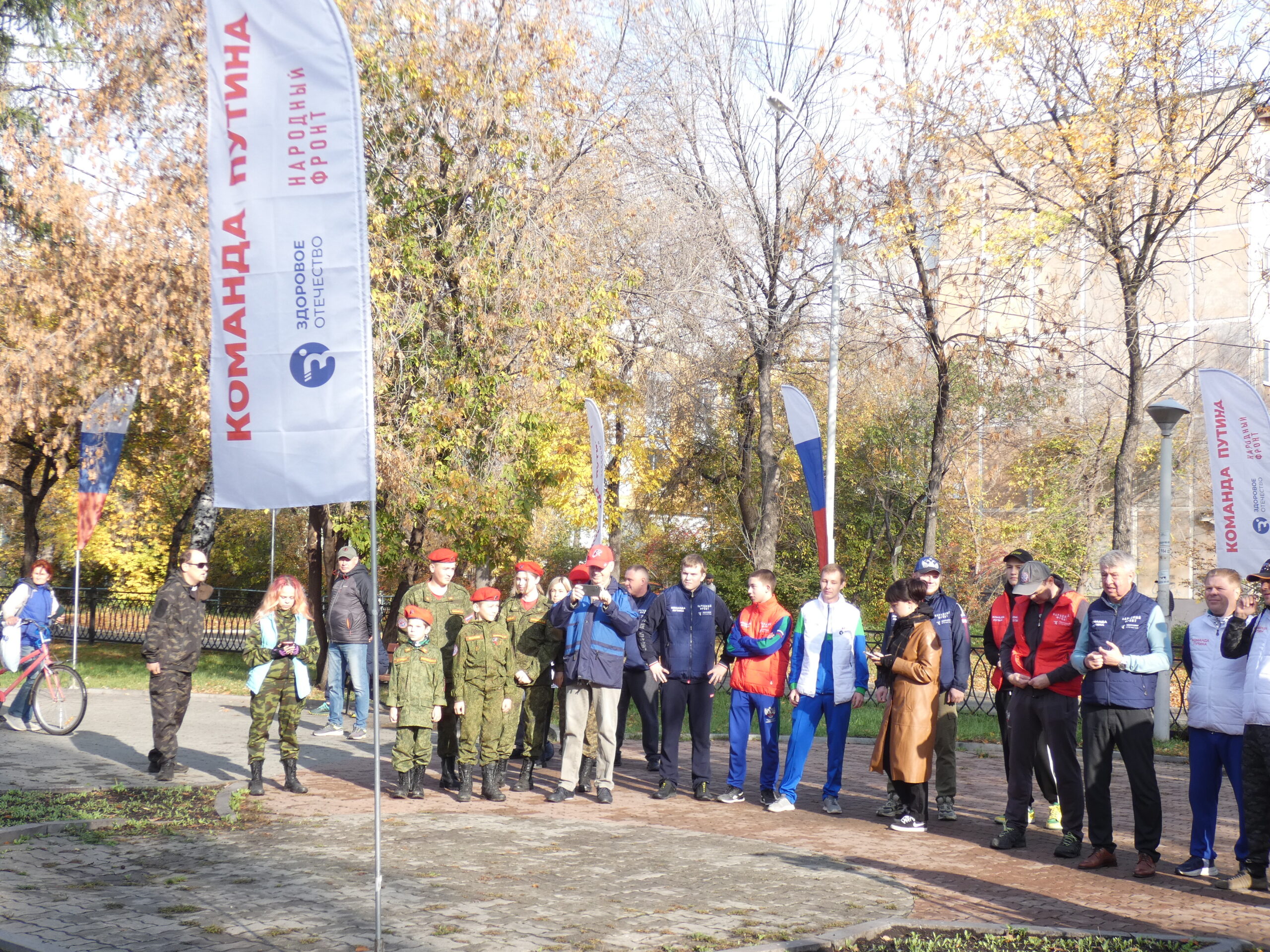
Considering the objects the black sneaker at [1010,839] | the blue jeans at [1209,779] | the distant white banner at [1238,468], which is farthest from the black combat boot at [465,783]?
the distant white banner at [1238,468]

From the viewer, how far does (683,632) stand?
10117 millimetres

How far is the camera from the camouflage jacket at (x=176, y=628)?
32.6ft

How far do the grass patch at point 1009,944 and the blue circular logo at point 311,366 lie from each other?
389 cm

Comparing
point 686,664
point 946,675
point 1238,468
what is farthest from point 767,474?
point 946,675

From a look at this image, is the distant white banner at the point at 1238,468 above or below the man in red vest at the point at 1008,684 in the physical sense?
above

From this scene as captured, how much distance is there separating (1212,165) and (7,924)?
54.5ft

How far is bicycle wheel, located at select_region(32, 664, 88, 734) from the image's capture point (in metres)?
12.4

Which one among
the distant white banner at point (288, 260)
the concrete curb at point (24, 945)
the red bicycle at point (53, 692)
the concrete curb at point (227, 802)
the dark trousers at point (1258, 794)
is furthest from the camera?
the red bicycle at point (53, 692)

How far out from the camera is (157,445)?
26.7 meters

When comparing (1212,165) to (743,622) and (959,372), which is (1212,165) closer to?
(959,372)

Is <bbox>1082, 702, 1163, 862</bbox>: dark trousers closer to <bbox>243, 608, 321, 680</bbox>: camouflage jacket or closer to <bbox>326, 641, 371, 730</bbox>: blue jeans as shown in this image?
<bbox>243, 608, 321, 680</bbox>: camouflage jacket

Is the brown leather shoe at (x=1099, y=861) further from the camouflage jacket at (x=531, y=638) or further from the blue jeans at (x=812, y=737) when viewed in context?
the camouflage jacket at (x=531, y=638)

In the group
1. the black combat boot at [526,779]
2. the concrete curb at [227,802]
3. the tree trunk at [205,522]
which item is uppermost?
the tree trunk at [205,522]

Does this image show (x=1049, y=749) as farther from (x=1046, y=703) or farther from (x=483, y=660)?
(x=483, y=660)
